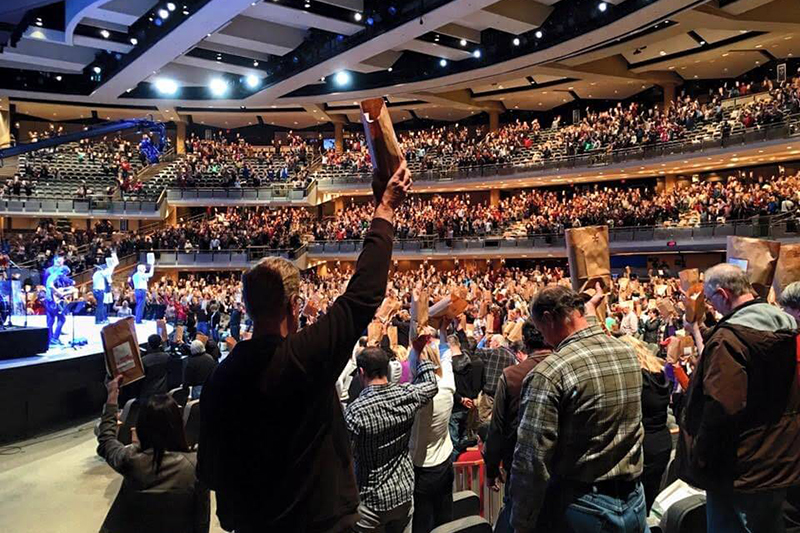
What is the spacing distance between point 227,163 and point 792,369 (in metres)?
32.6

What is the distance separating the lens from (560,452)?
2.29m

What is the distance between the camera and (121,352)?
321 cm

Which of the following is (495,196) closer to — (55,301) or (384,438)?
(55,301)

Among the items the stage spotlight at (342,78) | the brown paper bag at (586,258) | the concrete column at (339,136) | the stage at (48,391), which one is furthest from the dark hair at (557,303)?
the concrete column at (339,136)

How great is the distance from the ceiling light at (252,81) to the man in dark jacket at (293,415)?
28.1 metres

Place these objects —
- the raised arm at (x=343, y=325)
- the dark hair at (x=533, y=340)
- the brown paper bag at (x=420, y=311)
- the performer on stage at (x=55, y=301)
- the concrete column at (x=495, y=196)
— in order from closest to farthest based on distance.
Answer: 1. the raised arm at (x=343, y=325)
2. the dark hair at (x=533, y=340)
3. the brown paper bag at (x=420, y=311)
4. the performer on stage at (x=55, y=301)
5. the concrete column at (x=495, y=196)

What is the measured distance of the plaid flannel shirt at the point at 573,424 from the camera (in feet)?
7.32

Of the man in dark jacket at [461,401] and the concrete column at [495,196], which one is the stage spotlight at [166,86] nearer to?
the concrete column at [495,196]

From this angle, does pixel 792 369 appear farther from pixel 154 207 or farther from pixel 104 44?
pixel 154 207

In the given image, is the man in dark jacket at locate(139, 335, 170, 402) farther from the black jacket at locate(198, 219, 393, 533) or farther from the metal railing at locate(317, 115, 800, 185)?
the metal railing at locate(317, 115, 800, 185)

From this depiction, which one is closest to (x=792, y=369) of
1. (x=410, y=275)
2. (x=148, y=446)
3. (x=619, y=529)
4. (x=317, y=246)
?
(x=619, y=529)

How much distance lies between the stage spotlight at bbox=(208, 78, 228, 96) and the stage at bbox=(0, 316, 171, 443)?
75.4 feet

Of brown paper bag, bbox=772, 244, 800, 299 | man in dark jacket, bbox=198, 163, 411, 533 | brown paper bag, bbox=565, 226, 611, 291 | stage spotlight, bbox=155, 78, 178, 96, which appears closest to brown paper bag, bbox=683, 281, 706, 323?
brown paper bag, bbox=565, 226, 611, 291

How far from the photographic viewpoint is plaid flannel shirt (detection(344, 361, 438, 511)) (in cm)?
278
